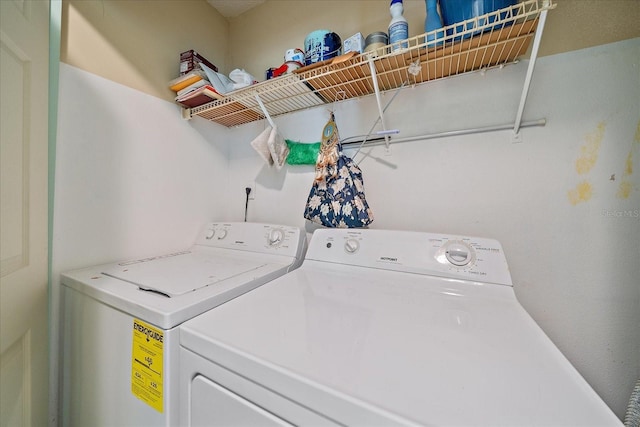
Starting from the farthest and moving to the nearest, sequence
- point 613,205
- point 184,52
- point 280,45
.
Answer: point 280,45 → point 184,52 → point 613,205

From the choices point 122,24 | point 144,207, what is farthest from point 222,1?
point 144,207

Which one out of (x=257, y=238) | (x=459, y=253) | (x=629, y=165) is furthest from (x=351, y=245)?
(x=629, y=165)

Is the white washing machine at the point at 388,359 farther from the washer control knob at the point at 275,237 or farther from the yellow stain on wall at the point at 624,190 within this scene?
the yellow stain on wall at the point at 624,190

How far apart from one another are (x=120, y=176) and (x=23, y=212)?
1.69ft

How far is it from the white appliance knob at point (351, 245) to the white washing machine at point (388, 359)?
209 millimetres

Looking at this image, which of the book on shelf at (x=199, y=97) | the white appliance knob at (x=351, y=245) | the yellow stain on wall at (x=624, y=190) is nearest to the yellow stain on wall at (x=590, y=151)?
the yellow stain on wall at (x=624, y=190)

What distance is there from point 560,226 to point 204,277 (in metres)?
1.41

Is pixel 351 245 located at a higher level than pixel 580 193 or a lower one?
lower

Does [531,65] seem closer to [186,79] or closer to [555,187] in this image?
[555,187]

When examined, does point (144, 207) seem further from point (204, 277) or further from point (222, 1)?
point (222, 1)

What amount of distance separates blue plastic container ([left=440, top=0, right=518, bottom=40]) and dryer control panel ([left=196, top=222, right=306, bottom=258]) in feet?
3.45

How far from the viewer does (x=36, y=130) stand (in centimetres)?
76

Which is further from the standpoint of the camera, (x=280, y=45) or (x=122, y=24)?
(x=280, y=45)

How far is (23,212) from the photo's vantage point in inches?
27.7
